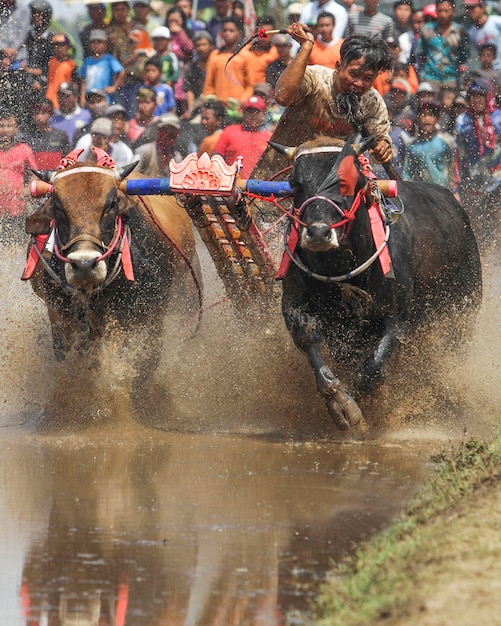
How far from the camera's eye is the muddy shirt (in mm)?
8234

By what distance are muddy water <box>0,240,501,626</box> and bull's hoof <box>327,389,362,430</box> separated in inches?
5.5

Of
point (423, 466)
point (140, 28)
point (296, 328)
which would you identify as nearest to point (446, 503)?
point (423, 466)

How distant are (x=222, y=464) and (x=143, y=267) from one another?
1.95m

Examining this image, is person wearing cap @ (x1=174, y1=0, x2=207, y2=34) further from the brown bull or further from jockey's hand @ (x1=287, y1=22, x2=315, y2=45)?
jockey's hand @ (x1=287, y1=22, x2=315, y2=45)

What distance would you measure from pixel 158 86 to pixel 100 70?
0.75m

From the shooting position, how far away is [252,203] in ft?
27.1

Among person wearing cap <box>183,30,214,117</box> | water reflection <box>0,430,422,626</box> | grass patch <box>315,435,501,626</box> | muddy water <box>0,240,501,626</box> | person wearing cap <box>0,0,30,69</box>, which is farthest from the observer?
person wearing cap <box>183,30,214,117</box>

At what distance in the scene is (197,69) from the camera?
14.4m

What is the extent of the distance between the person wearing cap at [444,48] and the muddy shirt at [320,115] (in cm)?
567

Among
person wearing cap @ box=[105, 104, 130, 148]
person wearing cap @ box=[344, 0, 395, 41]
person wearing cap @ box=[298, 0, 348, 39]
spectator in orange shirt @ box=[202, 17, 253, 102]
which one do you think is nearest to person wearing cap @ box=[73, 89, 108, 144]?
person wearing cap @ box=[105, 104, 130, 148]

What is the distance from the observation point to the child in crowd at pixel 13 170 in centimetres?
1291

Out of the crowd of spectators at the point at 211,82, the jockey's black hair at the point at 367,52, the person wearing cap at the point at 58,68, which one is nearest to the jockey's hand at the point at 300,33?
the jockey's black hair at the point at 367,52

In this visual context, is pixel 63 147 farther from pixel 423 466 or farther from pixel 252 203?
pixel 423 466

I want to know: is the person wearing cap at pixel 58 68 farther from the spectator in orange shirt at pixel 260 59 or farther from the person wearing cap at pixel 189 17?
the spectator in orange shirt at pixel 260 59
